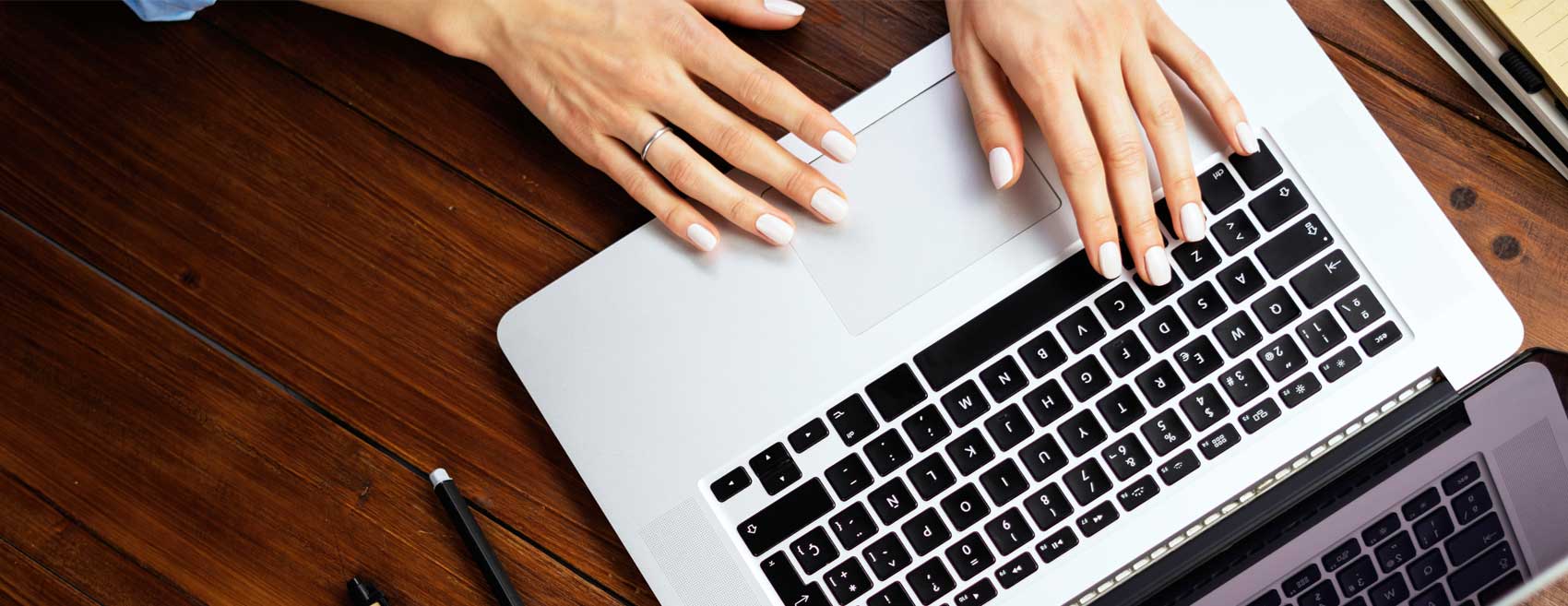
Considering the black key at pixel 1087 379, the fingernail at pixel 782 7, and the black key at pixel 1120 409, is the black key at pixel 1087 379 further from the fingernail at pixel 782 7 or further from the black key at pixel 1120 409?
the fingernail at pixel 782 7

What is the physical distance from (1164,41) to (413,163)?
545 millimetres

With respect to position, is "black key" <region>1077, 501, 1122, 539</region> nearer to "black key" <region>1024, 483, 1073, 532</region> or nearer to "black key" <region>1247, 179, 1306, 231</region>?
"black key" <region>1024, 483, 1073, 532</region>

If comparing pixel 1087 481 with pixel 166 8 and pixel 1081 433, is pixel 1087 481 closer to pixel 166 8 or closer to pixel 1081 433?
pixel 1081 433

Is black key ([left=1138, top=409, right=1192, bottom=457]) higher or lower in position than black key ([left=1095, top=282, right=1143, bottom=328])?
lower

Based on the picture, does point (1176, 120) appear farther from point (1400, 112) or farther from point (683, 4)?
point (683, 4)

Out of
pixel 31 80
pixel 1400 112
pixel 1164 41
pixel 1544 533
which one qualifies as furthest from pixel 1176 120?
pixel 31 80

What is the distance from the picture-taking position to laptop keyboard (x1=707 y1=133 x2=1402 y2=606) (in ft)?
2.19

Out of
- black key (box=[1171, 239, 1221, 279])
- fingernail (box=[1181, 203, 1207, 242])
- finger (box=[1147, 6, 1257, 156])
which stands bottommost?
black key (box=[1171, 239, 1221, 279])

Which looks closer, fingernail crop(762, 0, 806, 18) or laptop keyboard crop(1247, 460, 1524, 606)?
laptop keyboard crop(1247, 460, 1524, 606)

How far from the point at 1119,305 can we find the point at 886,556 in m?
0.23

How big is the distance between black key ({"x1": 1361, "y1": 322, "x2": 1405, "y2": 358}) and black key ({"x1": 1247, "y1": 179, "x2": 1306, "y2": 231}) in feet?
0.30

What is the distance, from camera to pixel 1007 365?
0.68m


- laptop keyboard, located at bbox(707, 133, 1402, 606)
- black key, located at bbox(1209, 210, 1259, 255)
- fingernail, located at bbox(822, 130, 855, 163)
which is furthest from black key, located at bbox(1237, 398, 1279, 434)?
fingernail, located at bbox(822, 130, 855, 163)

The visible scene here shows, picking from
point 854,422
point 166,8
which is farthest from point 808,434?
point 166,8
